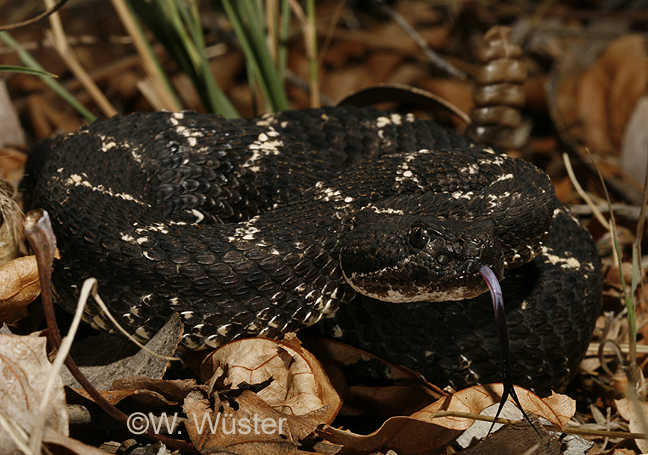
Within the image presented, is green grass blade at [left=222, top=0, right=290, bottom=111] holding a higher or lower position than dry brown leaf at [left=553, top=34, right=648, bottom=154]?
higher

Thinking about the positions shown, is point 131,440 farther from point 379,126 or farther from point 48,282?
point 379,126

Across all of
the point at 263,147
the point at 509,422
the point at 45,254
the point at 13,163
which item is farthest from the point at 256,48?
the point at 509,422

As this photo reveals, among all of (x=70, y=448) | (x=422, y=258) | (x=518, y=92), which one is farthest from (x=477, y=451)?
(x=518, y=92)

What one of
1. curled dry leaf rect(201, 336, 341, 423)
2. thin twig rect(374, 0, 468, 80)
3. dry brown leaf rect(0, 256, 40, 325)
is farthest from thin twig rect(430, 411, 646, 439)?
thin twig rect(374, 0, 468, 80)

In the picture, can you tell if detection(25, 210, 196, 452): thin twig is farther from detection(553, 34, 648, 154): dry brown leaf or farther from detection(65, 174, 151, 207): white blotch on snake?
detection(553, 34, 648, 154): dry brown leaf

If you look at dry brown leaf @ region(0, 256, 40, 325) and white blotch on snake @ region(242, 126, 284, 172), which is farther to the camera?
white blotch on snake @ region(242, 126, 284, 172)

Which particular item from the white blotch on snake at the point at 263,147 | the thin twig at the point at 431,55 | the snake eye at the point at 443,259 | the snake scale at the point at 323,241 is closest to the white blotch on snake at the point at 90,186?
the snake scale at the point at 323,241

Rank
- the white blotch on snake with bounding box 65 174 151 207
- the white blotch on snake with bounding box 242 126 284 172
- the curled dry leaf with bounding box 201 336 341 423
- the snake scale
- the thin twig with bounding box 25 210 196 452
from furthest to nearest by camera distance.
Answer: the white blotch on snake with bounding box 242 126 284 172 < the white blotch on snake with bounding box 65 174 151 207 < the snake scale < the curled dry leaf with bounding box 201 336 341 423 < the thin twig with bounding box 25 210 196 452
